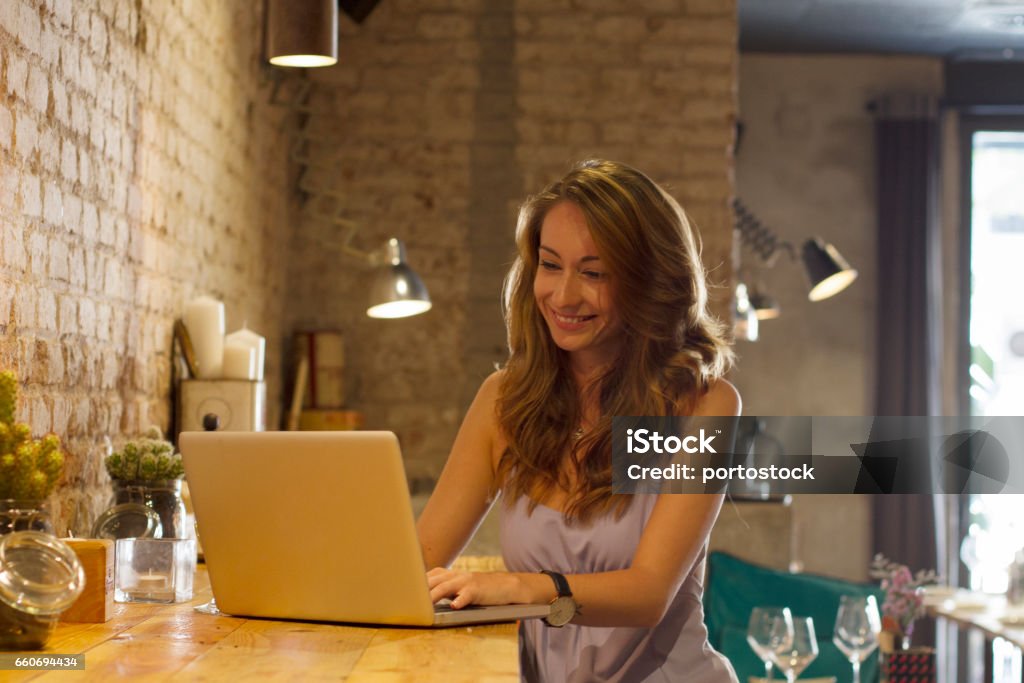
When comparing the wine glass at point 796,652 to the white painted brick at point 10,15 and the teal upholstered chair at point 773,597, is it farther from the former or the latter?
the white painted brick at point 10,15

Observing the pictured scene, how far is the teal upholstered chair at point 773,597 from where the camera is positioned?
4.64 metres

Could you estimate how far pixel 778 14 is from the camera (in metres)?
6.82

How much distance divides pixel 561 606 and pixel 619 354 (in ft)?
2.03

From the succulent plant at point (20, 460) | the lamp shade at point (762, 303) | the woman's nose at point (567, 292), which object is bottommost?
the succulent plant at point (20, 460)

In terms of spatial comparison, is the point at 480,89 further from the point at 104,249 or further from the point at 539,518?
the point at 539,518

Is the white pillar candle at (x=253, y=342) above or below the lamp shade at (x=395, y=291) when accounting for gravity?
below

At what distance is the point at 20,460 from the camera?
6.09 ft

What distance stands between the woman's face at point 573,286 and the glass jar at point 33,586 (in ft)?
3.04

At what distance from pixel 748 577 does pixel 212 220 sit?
2336mm

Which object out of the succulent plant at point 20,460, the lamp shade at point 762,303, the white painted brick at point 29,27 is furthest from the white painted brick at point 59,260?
the lamp shade at point 762,303

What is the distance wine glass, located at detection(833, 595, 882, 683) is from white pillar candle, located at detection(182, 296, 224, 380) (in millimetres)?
2035

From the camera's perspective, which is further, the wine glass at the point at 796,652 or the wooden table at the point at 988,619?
the wooden table at the point at 988,619

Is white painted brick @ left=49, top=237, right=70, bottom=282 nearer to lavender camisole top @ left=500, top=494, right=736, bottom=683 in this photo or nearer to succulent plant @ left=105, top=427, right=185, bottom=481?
succulent plant @ left=105, top=427, right=185, bottom=481

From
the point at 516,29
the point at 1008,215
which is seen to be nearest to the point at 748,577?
the point at 516,29
